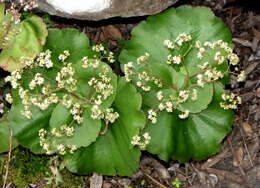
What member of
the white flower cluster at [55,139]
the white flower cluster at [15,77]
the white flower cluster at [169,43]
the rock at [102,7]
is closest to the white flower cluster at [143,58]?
the white flower cluster at [169,43]

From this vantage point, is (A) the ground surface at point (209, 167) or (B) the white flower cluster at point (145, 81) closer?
(B) the white flower cluster at point (145, 81)

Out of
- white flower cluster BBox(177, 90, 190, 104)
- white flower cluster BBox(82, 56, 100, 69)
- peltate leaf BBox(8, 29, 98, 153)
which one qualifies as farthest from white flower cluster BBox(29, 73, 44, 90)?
white flower cluster BBox(177, 90, 190, 104)

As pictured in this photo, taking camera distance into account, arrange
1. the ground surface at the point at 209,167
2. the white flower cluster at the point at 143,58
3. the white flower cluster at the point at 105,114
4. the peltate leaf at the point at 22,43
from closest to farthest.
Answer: the white flower cluster at the point at 105,114
the white flower cluster at the point at 143,58
the peltate leaf at the point at 22,43
the ground surface at the point at 209,167

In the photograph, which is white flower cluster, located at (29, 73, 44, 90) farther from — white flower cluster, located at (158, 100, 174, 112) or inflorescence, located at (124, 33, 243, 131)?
white flower cluster, located at (158, 100, 174, 112)

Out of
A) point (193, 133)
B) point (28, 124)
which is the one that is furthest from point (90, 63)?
point (193, 133)

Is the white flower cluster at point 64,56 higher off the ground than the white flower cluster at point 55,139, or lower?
higher

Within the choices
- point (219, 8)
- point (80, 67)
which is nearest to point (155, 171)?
point (80, 67)

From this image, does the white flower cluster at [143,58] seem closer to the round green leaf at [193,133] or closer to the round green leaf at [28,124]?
the round green leaf at [193,133]
